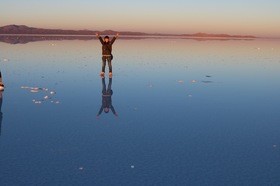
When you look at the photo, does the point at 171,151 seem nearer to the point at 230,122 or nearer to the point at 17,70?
the point at 230,122

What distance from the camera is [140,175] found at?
20.8 feet

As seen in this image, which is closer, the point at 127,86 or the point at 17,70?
the point at 127,86

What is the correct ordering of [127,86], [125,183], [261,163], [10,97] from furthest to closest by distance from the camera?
[127,86], [10,97], [261,163], [125,183]

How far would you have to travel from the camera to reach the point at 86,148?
7.77m

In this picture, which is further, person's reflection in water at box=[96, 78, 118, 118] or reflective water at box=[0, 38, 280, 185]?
person's reflection in water at box=[96, 78, 118, 118]

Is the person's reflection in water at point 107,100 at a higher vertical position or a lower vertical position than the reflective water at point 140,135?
lower

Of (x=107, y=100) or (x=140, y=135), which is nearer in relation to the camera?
(x=140, y=135)

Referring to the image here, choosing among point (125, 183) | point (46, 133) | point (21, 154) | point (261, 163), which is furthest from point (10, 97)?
point (261, 163)

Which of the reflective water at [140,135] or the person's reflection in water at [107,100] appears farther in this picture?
the person's reflection in water at [107,100]

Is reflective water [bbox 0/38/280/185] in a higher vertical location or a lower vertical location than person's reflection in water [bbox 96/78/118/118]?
higher

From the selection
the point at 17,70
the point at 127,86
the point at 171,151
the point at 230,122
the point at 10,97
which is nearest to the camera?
the point at 171,151

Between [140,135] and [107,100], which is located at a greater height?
[140,135]

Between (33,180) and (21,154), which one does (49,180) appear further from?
(21,154)

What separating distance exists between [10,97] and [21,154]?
22.5 ft
